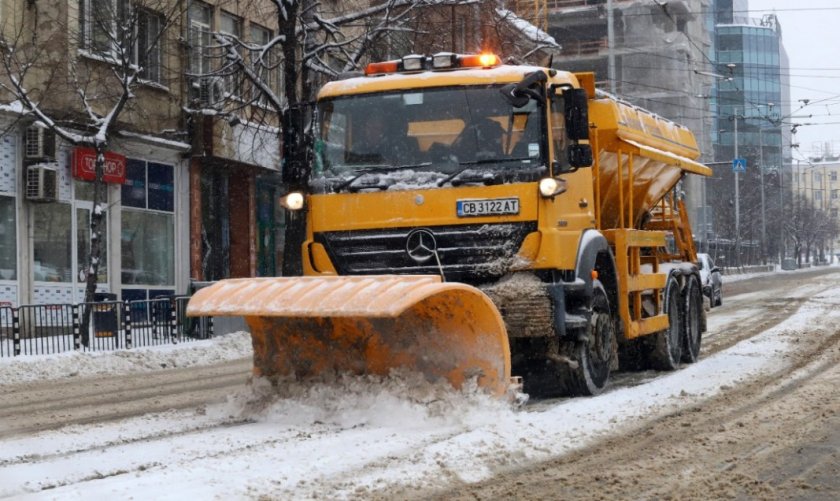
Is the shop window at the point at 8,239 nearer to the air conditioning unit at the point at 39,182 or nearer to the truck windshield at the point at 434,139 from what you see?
the air conditioning unit at the point at 39,182

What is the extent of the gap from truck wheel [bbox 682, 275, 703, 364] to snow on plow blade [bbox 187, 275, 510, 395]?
18.7 ft

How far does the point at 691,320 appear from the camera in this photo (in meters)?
14.1

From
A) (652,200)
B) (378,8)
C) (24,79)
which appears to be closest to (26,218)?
(24,79)

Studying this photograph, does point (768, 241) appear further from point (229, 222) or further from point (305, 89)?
point (305, 89)

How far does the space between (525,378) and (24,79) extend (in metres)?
13.0

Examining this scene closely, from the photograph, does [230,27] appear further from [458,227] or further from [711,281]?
[458,227]

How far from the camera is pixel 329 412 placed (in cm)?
866

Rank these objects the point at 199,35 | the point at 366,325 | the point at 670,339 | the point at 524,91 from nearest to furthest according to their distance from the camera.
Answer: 1. the point at 366,325
2. the point at 524,91
3. the point at 670,339
4. the point at 199,35

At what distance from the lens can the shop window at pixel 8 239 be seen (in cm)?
2097

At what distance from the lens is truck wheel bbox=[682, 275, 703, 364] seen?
1381 centimetres

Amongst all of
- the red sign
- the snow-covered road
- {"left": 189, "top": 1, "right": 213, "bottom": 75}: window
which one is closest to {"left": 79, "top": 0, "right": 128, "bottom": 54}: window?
the red sign

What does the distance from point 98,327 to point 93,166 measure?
539 cm

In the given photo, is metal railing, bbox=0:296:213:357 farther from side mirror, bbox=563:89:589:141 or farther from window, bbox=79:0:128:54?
side mirror, bbox=563:89:589:141

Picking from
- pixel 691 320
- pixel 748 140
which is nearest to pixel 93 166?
pixel 691 320
